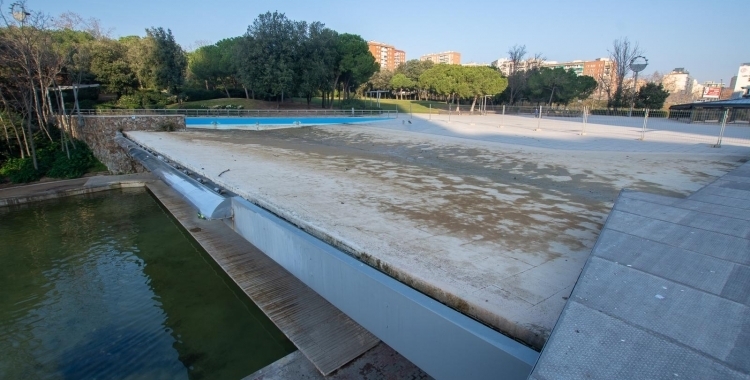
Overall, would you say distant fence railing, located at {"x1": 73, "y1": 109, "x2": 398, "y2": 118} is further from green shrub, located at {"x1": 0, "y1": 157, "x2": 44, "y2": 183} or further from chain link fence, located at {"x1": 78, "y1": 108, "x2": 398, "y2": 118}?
green shrub, located at {"x1": 0, "y1": 157, "x2": 44, "y2": 183}

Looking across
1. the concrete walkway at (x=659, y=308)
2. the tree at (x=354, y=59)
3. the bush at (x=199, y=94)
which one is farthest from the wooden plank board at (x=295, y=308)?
the bush at (x=199, y=94)

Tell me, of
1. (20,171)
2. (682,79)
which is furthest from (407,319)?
(682,79)

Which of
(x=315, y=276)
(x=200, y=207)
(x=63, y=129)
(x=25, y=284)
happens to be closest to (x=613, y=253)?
(x=315, y=276)

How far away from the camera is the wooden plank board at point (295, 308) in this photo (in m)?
4.61

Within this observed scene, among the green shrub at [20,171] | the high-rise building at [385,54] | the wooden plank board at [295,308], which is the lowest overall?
the green shrub at [20,171]

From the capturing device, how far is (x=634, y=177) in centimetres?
739

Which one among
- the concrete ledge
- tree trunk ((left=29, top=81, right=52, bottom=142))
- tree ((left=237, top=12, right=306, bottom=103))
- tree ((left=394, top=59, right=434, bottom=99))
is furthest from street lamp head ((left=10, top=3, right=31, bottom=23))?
tree ((left=394, top=59, right=434, bottom=99))

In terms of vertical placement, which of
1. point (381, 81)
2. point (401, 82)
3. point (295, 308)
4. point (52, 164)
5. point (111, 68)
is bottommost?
point (52, 164)

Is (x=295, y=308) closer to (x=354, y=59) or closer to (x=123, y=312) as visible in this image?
(x=123, y=312)

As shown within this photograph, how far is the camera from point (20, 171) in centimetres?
1805

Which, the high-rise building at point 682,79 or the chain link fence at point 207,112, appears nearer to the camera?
the chain link fence at point 207,112

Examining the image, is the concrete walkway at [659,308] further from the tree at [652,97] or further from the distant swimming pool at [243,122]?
the tree at [652,97]

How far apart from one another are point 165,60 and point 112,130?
12.9 metres

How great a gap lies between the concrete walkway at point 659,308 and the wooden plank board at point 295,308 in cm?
308
